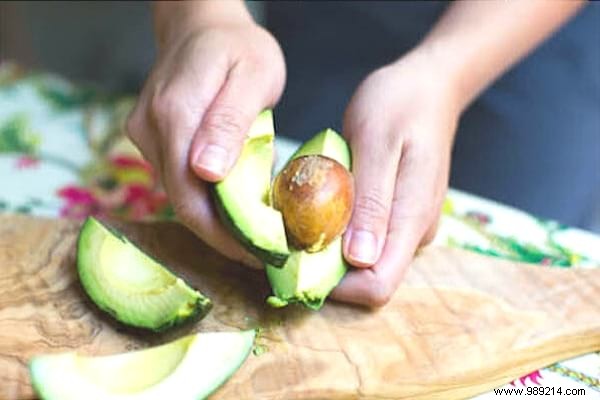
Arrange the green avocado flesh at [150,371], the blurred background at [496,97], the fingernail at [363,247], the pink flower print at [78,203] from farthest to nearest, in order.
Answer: the blurred background at [496,97] → the pink flower print at [78,203] → the fingernail at [363,247] → the green avocado flesh at [150,371]

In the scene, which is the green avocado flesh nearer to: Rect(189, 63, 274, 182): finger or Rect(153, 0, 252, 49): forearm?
Rect(189, 63, 274, 182): finger

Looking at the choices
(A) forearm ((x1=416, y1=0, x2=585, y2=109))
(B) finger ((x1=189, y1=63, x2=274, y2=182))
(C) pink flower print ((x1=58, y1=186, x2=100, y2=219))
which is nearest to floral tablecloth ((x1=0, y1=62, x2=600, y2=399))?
(C) pink flower print ((x1=58, y1=186, x2=100, y2=219))

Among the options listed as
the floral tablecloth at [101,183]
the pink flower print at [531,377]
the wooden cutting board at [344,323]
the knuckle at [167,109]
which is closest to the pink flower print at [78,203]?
the floral tablecloth at [101,183]

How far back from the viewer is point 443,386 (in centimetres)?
73

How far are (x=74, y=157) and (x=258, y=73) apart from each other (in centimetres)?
37

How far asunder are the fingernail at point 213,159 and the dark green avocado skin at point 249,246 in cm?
2

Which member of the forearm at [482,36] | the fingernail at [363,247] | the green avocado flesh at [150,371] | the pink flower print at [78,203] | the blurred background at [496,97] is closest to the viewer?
the green avocado flesh at [150,371]

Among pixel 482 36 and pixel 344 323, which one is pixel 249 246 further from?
pixel 482 36

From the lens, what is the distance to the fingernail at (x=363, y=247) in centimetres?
Answer: 75

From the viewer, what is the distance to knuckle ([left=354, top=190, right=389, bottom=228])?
0.77 meters

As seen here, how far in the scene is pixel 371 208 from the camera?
0.77m

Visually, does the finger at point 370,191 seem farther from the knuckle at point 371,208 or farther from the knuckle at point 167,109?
the knuckle at point 167,109

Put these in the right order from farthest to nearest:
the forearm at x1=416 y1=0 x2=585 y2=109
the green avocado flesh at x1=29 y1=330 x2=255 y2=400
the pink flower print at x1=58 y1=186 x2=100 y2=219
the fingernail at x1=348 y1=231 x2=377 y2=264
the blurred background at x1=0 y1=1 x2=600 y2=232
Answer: the blurred background at x1=0 y1=1 x2=600 y2=232
the pink flower print at x1=58 y1=186 x2=100 y2=219
the forearm at x1=416 y1=0 x2=585 y2=109
the fingernail at x1=348 y1=231 x2=377 y2=264
the green avocado flesh at x1=29 y1=330 x2=255 y2=400

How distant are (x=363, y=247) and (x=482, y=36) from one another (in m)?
0.29
